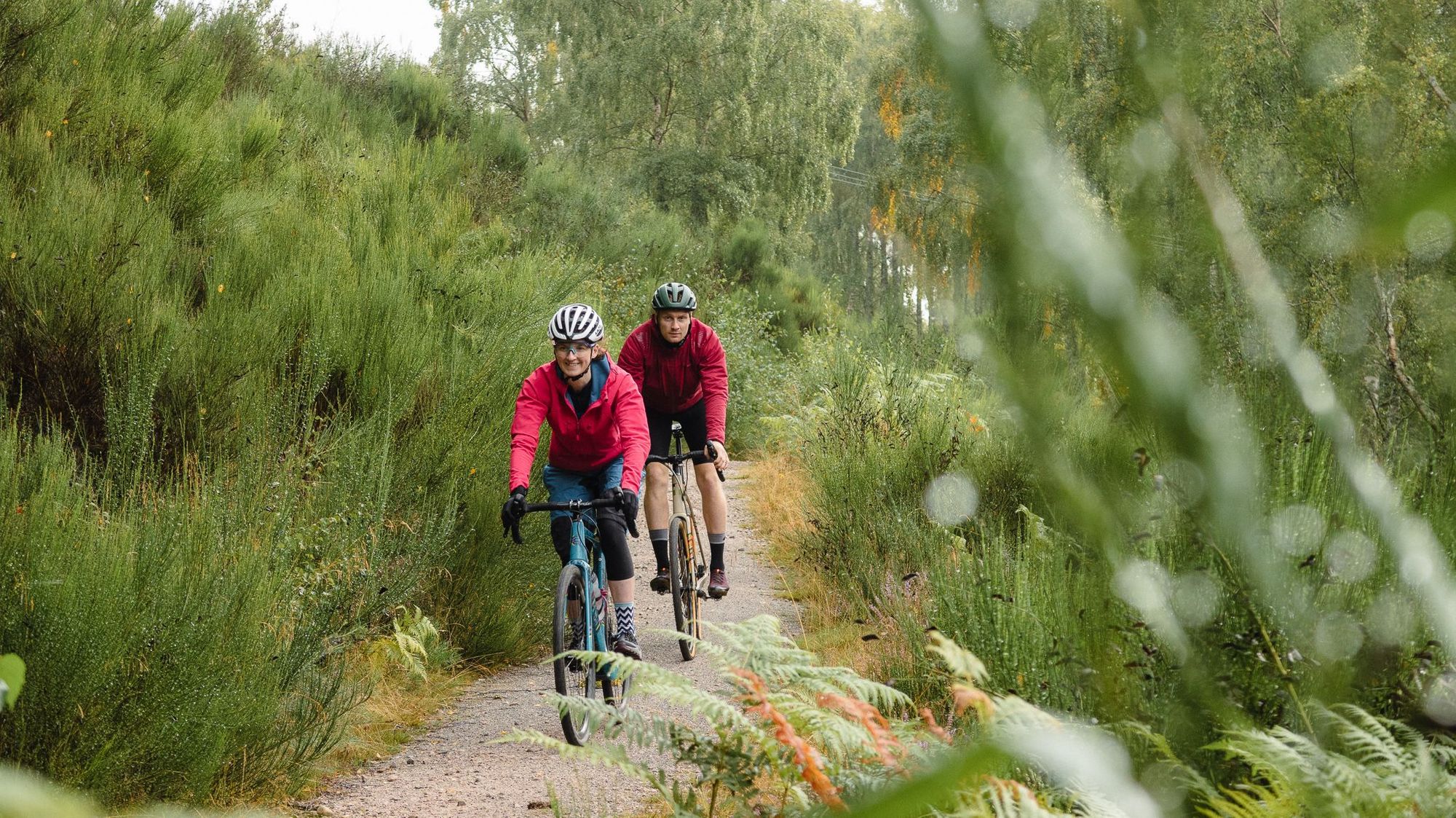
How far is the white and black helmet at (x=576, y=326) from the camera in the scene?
205 inches

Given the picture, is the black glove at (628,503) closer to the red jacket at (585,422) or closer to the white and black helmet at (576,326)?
the red jacket at (585,422)

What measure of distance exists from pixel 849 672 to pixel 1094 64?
2.40m

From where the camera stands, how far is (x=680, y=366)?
6902mm

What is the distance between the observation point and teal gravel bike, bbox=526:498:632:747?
16.1ft

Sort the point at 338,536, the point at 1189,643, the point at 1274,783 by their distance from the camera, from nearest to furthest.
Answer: the point at 1189,643 → the point at 1274,783 → the point at 338,536

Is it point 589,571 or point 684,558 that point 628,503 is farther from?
point 684,558

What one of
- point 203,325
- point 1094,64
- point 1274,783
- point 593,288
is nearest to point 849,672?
point 1274,783

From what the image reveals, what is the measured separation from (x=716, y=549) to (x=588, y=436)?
1.93 meters

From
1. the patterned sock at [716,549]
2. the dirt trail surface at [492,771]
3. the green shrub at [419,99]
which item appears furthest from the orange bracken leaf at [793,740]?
the green shrub at [419,99]

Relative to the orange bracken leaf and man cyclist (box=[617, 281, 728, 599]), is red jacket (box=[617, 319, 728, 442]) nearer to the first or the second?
man cyclist (box=[617, 281, 728, 599])

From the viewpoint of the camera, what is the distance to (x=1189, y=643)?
486 millimetres

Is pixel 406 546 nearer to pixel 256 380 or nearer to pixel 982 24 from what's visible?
pixel 256 380

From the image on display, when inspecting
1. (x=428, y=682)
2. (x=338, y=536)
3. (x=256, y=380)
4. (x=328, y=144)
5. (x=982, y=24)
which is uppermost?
(x=328, y=144)

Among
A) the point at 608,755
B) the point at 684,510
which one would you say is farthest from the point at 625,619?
the point at 608,755
